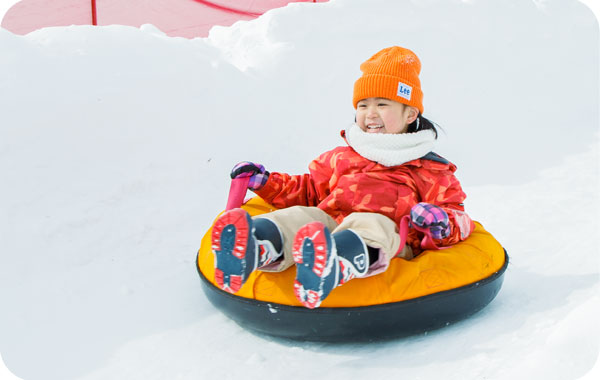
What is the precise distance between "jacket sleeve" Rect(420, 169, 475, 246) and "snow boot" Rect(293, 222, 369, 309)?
58 cm

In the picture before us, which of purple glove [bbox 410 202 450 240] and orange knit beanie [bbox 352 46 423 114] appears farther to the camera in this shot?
orange knit beanie [bbox 352 46 423 114]

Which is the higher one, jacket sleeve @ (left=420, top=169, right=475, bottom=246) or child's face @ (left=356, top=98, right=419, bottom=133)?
child's face @ (left=356, top=98, right=419, bottom=133)

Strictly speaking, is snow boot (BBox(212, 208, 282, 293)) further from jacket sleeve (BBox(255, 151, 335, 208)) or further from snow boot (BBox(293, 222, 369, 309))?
jacket sleeve (BBox(255, 151, 335, 208))

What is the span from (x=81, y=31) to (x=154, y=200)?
4.80 feet

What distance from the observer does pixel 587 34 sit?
236 inches

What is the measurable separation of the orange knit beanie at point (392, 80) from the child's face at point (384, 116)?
0.04 m

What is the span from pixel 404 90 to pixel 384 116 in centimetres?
13

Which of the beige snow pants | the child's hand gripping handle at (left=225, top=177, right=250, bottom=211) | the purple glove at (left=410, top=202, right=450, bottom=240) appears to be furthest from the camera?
the child's hand gripping handle at (left=225, top=177, right=250, bottom=211)

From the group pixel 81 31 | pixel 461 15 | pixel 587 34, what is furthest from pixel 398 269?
pixel 587 34

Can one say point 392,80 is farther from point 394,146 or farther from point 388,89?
point 394,146

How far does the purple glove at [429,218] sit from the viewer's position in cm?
191

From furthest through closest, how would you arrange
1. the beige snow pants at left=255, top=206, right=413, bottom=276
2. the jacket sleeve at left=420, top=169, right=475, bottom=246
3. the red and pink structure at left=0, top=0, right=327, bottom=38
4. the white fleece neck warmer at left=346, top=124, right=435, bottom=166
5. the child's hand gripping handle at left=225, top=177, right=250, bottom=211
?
the red and pink structure at left=0, top=0, right=327, bottom=38 → the child's hand gripping handle at left=225, top=177, right=250, bottom=211 → the white fleece neck warmer at left=346, top=124, right=435, bottom=166 → the jacket sleeve at left=420, top=169, right=475, bottom=246 → the beige snow pants at left=255, top=206, right=413, bottom=276

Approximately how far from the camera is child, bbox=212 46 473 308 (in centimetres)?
164

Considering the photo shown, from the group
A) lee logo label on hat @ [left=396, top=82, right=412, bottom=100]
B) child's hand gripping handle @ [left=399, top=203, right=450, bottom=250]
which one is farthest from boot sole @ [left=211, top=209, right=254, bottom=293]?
lee logo label on hat @ [left=396, top=82, right=412, bottom=100]
